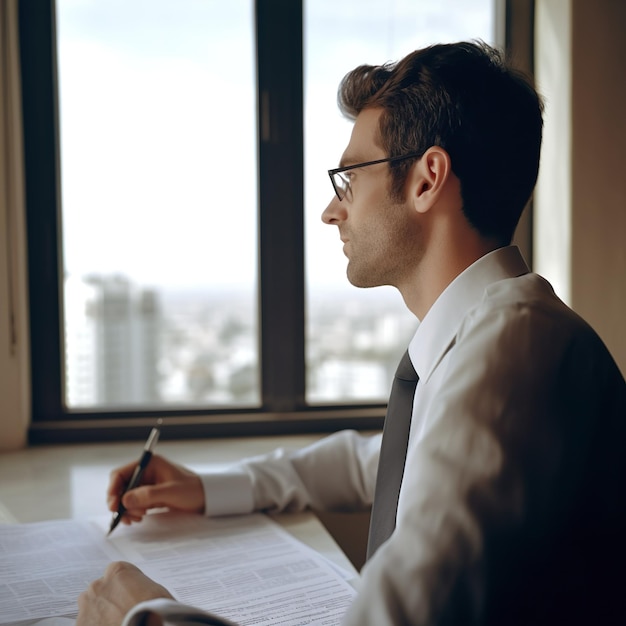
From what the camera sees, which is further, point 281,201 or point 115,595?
point 281,201

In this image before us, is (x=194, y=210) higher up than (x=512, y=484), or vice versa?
(x=194, y=210)

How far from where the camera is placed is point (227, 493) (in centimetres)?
124

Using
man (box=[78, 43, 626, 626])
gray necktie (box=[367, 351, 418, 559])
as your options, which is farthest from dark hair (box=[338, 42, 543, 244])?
gray necktie (box=[367, 351, 418, 559])

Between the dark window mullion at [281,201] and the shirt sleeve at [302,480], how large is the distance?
0.50 metres

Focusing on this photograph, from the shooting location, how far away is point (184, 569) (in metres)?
1.00

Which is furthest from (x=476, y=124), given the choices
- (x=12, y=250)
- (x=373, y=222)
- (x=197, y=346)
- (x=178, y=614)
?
(x=12, y=250)

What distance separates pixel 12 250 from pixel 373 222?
41.4 inches

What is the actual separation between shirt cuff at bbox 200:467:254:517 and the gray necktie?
35 centimetres

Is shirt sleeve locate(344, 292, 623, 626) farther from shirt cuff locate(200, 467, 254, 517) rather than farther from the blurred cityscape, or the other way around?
the blurred cityscape

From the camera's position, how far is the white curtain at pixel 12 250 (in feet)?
5.53

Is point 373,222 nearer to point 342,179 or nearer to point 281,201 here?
point 342,179

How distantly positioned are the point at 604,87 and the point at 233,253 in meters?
1.05

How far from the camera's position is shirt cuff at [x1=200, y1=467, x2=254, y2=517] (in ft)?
4.05

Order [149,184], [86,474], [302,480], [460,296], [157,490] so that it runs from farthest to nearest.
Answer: [149,184] < [86,474] < [302,480] < [157,490] < [460,296]
